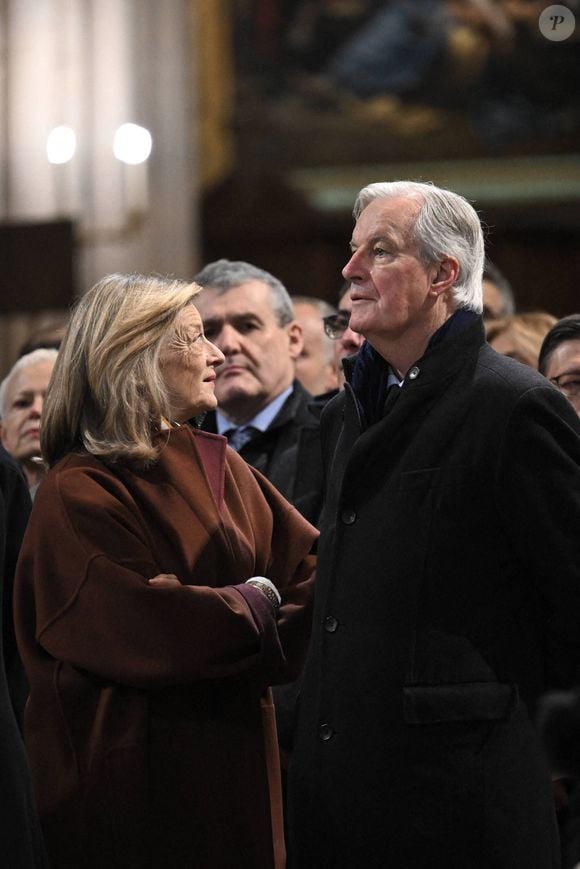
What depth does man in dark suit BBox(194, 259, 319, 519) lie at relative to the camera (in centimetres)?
470

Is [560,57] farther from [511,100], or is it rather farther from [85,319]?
[85,319]

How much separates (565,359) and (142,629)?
164 centimetres

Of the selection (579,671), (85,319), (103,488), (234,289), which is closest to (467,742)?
(579,671)

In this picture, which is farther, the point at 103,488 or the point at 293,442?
the point at 293,442

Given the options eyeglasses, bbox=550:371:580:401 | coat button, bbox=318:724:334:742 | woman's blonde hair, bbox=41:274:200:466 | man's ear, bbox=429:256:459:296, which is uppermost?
man's ear, bbox=429:256:459:296

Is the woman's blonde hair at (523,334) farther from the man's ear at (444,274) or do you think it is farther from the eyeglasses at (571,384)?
the man's ear at (444,274)

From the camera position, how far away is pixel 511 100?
1176 cm

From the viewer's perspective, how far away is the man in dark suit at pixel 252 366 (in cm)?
470

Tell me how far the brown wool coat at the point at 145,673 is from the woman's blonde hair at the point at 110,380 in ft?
0.25

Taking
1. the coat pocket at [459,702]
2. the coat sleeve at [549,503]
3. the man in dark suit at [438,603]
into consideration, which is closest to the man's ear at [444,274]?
the man in dark suit at [438,603]

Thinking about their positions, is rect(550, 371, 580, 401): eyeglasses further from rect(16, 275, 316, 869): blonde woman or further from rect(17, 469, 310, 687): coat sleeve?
rect(17, 469, 310, 687): coat sleeve

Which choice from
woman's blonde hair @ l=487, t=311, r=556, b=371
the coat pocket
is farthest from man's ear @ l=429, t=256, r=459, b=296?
woman's blonde hair @ l=487, t=311, r=556, b=371

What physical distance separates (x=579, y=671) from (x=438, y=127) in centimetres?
956

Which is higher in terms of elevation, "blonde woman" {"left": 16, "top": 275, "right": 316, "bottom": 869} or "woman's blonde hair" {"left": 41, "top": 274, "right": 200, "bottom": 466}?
"woman's blonde hair" {"left": 41, "top": 274, "right": 200, "bottom": 466}
